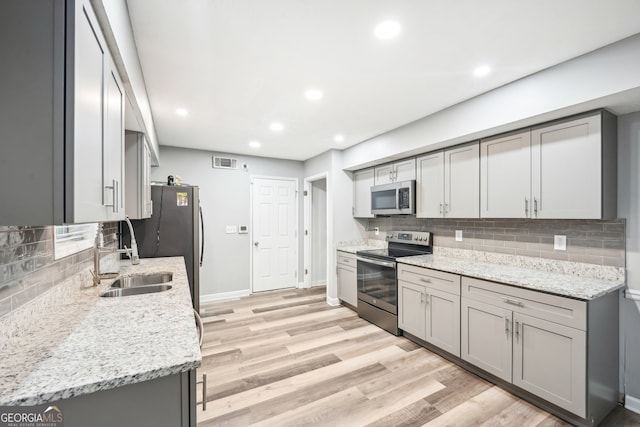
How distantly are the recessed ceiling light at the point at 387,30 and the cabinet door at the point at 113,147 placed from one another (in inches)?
54.3

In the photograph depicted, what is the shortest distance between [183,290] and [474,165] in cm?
274

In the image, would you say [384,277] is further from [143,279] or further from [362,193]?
[143,279]

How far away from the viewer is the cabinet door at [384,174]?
3.80m

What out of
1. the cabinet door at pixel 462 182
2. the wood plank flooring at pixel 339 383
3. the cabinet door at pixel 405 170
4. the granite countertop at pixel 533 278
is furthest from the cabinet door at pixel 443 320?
the cabinet door at pixel 405 170

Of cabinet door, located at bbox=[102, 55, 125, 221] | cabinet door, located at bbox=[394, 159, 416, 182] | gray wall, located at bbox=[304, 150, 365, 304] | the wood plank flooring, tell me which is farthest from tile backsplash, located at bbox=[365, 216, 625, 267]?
cabinet door, located at bbox=[102, 55, 125, 221]

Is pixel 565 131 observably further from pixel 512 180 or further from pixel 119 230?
pixel 119 230

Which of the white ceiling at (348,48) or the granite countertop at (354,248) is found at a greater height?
the white ceiling at (348,48)

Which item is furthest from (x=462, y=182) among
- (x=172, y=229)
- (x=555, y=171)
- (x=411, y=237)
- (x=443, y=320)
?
(x=172, y=229)

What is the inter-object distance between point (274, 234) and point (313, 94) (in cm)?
Answer: 306

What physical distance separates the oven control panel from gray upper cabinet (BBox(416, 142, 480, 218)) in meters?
0.37

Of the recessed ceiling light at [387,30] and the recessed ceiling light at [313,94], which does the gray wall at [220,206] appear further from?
the recessed ceiling light at [387,30]

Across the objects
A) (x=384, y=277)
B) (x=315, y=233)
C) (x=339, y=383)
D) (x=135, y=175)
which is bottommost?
(x=339, y=383)

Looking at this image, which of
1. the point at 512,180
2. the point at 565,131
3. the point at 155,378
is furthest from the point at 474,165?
the point at 155,378

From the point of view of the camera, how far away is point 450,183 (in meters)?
3.00
